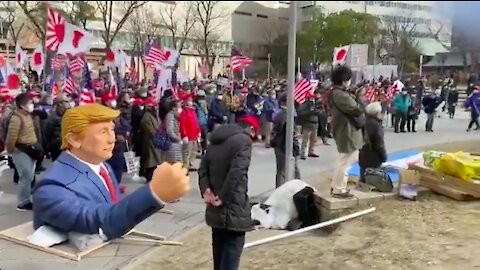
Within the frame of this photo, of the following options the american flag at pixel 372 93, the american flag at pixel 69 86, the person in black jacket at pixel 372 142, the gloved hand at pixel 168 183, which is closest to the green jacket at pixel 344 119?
the person in black jacket at pixel 372 142

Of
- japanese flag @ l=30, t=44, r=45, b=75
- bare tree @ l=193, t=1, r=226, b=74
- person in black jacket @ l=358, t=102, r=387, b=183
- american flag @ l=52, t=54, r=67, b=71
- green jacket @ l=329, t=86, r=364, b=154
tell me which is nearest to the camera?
bare tree @ l=193, t=1, r=226, b=74

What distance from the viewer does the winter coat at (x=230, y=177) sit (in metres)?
4.18

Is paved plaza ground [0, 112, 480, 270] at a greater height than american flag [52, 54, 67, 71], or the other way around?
american flag [52, 54, 67, 71]

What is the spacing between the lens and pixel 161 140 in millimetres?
8289

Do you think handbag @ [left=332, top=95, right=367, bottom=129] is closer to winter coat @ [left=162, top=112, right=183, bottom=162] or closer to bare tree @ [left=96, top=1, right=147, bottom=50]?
bare tree @ [left=96, top=1, right=147, bottom=50]

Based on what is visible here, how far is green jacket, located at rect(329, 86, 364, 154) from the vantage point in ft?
20.0

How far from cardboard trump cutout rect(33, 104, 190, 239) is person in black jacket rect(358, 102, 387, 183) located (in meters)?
5.54

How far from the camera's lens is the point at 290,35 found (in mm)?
6066

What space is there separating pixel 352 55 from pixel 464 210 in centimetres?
628

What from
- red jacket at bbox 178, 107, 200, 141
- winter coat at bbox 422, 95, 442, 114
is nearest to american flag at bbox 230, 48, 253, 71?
red jacket at bbox 178, 107, 200, 141

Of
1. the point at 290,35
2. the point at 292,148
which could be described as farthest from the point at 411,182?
the point at 290,35

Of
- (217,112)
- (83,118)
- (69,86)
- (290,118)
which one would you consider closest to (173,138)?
(290,118)

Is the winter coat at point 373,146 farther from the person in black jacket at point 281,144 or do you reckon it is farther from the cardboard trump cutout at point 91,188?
the cardboard trump cutout at point 91,188

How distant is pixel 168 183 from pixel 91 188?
0.52 metres
